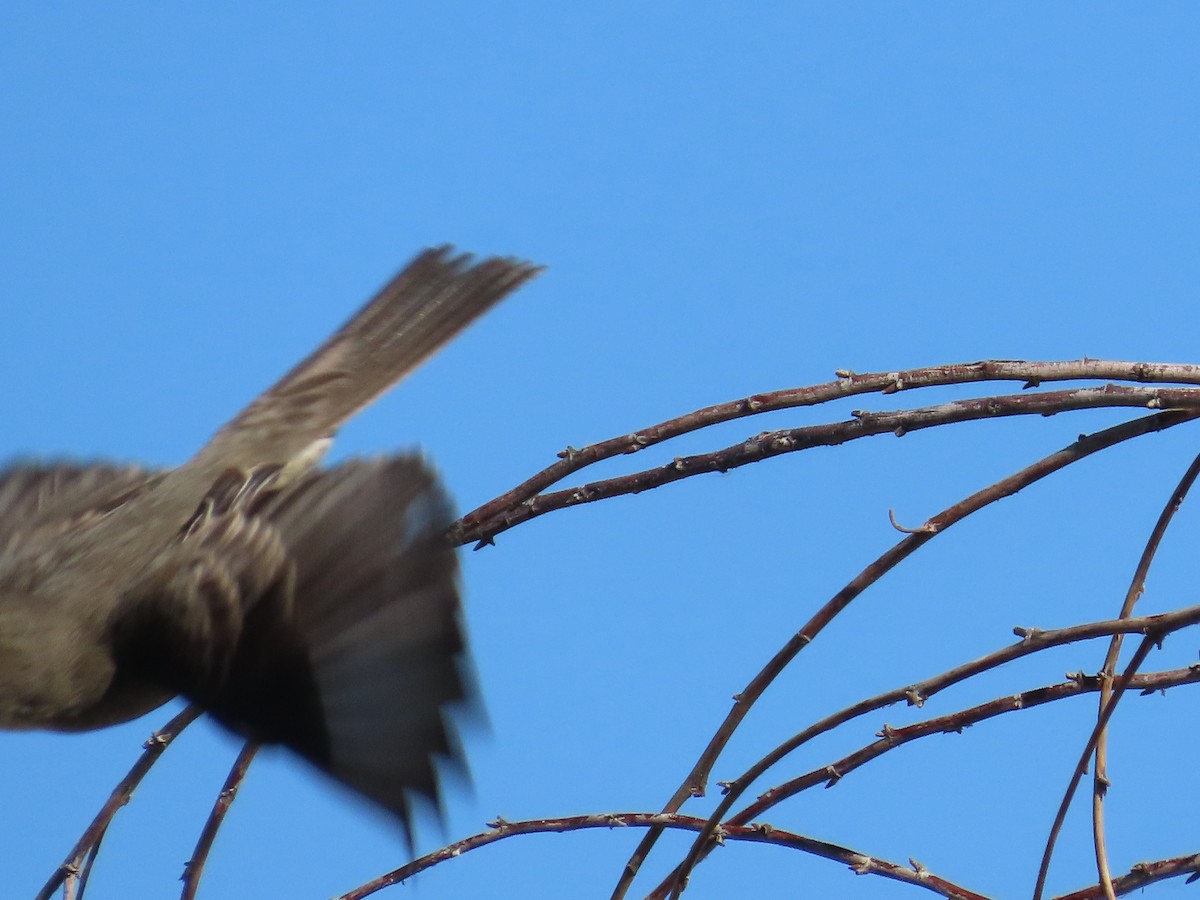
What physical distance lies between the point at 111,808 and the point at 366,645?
1.67 ft

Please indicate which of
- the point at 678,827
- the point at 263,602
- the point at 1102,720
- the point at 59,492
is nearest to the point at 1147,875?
the point at 1102,720

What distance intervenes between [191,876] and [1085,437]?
1.57 meters

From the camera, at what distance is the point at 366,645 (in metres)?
2.55

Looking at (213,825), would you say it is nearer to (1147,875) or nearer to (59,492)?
(1147,875)

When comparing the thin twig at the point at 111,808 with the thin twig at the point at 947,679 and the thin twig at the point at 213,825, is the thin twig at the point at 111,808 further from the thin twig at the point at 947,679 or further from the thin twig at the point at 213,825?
the thin twig at the point at 947,679

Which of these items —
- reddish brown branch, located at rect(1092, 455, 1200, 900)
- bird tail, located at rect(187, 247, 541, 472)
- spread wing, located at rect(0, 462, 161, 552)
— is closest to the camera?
reddish brown branch, located at rect(1092, 455, 1200, 900)

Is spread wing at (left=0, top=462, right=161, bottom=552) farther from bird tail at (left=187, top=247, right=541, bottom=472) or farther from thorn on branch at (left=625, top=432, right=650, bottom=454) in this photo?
thorn on branch at (left=625, top=432, right=650, bottom=454)

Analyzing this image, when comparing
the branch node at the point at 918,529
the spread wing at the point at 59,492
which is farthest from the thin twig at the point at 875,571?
the spread wing at the point at 59,492

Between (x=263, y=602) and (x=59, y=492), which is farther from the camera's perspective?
(x=59, y=492)

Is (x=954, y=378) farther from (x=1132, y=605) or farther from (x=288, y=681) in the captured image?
(x=288, y=681)

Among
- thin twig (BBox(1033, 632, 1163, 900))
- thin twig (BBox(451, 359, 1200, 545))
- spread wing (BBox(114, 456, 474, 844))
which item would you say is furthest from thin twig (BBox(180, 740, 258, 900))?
thin twig (BBox(1033, 632, 1163, 900))

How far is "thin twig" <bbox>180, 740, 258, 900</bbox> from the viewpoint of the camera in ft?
7.41

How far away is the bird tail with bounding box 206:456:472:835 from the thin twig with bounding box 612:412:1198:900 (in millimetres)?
470

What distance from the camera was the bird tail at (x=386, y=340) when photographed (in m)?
4.24
